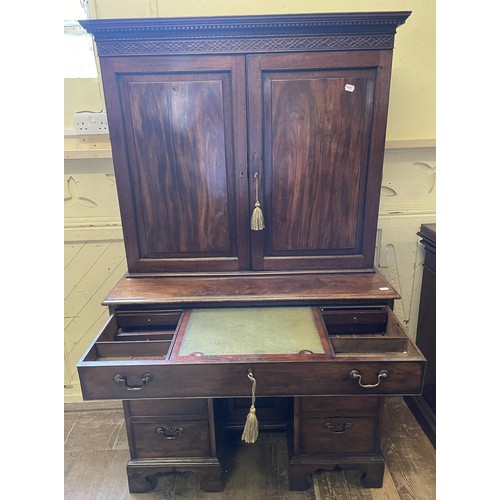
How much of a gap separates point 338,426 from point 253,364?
1.84ft

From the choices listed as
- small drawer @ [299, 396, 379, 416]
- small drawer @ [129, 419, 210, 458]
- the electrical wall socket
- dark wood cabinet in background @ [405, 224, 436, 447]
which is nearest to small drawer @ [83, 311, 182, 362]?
small drawer @ [129, 419, 210, 458]

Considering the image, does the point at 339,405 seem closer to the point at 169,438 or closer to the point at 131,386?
the point at 169,438

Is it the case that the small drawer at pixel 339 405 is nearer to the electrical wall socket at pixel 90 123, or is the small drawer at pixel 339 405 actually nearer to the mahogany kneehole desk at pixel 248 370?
the mahogany kneehole desk at pixel 248 370

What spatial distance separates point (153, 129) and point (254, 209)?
1.57 ft

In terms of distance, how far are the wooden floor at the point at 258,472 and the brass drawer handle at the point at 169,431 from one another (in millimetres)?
281

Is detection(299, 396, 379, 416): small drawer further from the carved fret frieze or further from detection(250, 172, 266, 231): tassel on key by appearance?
the carved fret frieze

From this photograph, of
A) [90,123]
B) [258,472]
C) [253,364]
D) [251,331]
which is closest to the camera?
[253,364]

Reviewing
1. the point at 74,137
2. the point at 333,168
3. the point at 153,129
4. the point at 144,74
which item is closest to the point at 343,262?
the point at 333,168

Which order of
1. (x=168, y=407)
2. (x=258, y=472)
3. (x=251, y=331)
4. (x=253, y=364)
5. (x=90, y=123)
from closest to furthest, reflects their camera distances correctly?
1. (x=253, y=364)
2. (x=251, y=331)
3. (x=168, y=407)
4. (x=258, y=472)
5. (x=90, y=123)

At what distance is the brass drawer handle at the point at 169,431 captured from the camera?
4.79 ft

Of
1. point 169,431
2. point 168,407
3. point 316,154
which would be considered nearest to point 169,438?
point 169,431

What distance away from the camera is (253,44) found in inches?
52.7

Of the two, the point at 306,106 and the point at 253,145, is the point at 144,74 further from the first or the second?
the point at 306,106

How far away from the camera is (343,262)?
62.4 inches
